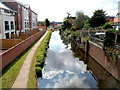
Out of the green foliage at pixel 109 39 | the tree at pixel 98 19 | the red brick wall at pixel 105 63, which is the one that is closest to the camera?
the red brick wall at pixel 105 63

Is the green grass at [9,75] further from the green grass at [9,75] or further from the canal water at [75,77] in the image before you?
the canal water at [75,77]

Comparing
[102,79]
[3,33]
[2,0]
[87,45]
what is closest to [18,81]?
[102,79]

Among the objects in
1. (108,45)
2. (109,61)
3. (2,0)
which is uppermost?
(2,0)

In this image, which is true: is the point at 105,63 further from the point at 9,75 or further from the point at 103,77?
the point at 9,75

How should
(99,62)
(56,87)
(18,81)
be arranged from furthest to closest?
1. (99,62)
2. (56,87)
3. (18,81)

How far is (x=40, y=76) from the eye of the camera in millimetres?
10320

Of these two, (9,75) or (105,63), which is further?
(105,63)

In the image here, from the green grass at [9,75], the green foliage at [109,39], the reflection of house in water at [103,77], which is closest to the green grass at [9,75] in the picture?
the green grass at [9,75]

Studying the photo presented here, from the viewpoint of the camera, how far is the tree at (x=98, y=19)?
4340 cm

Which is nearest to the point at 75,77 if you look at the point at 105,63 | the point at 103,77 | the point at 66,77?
the point at 66,77

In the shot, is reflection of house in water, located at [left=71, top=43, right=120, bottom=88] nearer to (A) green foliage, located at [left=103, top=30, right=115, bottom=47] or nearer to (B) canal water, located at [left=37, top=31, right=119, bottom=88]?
(B) canal water, located at [left=37, top=31, right=119, bottom=88]

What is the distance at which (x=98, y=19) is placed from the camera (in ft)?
142

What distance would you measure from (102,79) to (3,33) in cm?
1869

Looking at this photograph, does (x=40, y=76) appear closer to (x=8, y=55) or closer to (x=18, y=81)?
(x=18, y=81)
